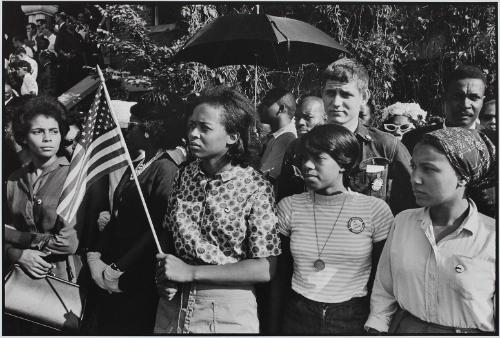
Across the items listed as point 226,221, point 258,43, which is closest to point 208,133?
point 226,221

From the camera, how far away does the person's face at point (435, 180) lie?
2570 mm

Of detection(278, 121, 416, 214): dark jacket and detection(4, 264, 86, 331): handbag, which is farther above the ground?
detection(278, 121, 416, 214): dark jacket

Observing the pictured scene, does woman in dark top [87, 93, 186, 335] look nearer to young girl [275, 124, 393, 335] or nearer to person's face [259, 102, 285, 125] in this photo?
young girl [275, 124, 393, 335]

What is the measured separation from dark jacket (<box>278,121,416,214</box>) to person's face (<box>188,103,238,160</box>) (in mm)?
472

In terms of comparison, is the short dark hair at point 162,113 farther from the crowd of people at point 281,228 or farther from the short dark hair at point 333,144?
the short dark hair at point 333,144

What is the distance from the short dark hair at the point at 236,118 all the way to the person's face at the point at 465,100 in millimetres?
1479

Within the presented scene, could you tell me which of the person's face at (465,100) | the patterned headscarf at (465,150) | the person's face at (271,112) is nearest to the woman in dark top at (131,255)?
the patterned headscarf at (465,150)

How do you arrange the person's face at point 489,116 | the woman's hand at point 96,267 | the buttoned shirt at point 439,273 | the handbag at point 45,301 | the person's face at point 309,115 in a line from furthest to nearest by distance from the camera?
the person's face at point 309,115 < the person's face at point 489,116 < the handbag at point 45,301 < the woman's hand at point 96,267 < the buttoned shirt at point 439,273

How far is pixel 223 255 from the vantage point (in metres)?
2.82

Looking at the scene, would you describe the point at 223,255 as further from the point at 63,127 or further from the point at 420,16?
the point at 420,16

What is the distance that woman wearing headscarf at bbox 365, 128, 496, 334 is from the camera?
2510mm

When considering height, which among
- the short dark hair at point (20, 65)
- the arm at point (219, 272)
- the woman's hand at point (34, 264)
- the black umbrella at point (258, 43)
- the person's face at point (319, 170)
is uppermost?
the black umbrella at point (258, 43)

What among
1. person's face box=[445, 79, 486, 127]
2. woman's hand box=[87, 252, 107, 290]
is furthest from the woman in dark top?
person's face box=[445, 79, 486, 127]

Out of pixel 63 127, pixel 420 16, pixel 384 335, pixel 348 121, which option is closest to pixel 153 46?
pixel 420 16
